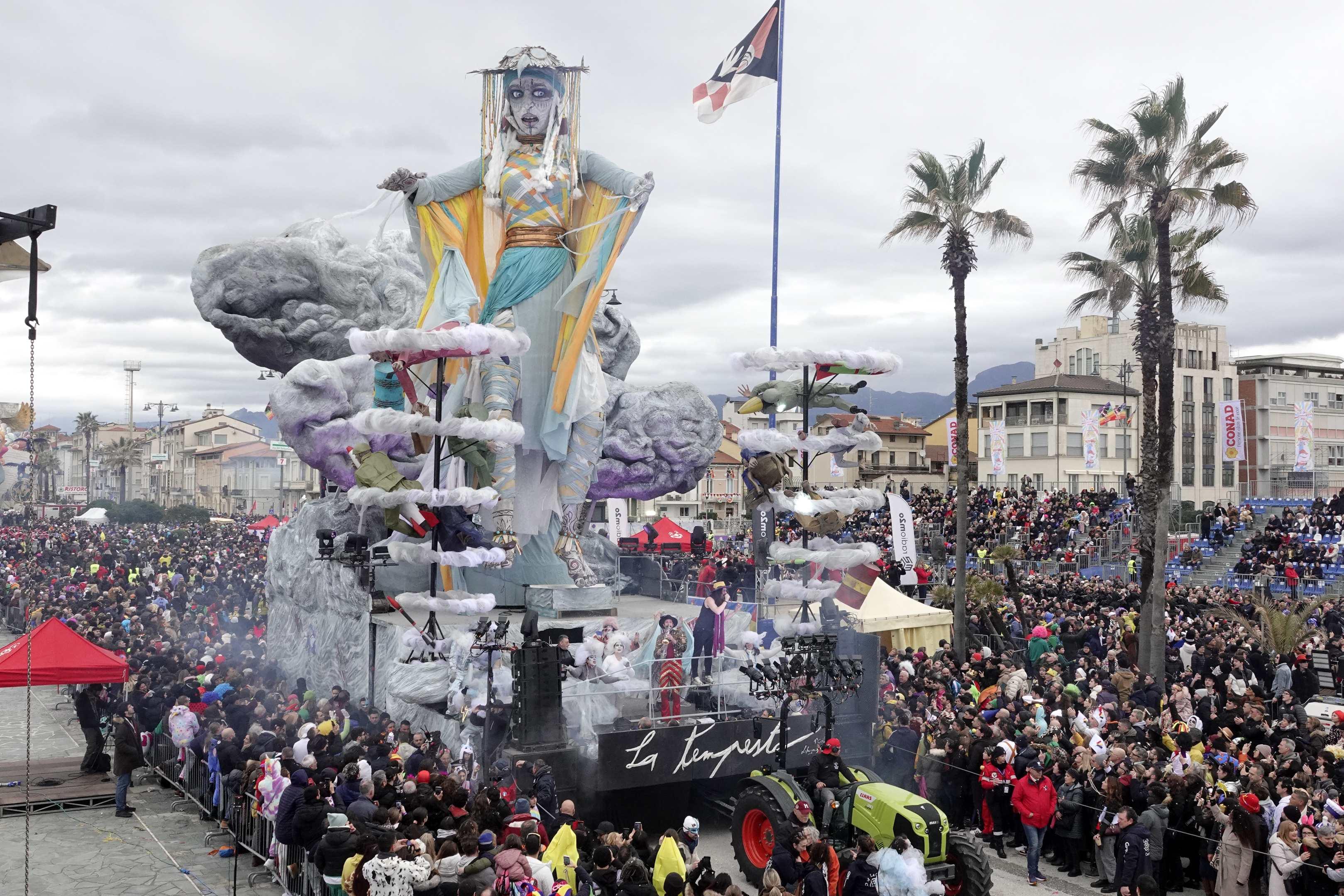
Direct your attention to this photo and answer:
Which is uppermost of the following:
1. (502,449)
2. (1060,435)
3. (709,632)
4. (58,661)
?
(1060,435)

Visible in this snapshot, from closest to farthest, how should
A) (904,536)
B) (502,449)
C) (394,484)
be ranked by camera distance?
(394,484) → (502,449) → (904,536)

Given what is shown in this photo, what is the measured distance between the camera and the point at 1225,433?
4253 centimetres

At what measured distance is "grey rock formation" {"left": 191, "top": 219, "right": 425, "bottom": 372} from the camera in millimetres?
27906

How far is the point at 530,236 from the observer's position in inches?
806

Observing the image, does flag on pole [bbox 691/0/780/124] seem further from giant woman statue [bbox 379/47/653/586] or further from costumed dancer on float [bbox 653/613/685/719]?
costumed dancer on float [bbox 653/613/685/719]

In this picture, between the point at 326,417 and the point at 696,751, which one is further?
the point at 326,417

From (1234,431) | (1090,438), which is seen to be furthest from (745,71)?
(1090,438)

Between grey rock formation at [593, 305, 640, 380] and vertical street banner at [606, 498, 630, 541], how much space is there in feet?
10.8

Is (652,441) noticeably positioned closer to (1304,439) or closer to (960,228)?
A: (960,228)

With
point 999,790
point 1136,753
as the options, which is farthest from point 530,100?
point 1136,753

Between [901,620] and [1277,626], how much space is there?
7.05 meters

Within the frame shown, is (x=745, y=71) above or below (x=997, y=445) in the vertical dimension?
above

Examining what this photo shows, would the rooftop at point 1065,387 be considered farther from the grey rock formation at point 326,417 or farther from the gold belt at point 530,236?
the gold belt at point 530,236

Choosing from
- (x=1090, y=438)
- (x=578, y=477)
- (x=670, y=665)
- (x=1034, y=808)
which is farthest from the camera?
(x=1090, y=438)
